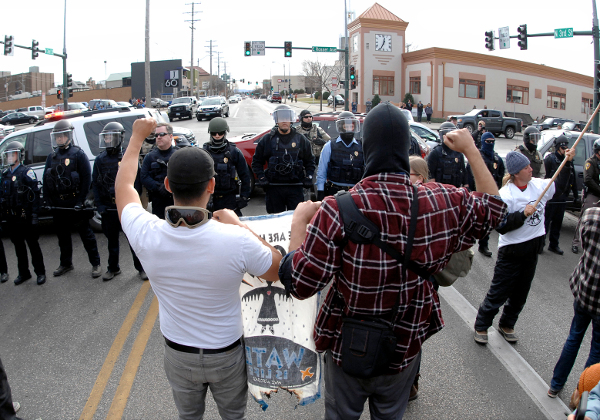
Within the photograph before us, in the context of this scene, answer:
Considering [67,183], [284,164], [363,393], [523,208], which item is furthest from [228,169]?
[363,393]

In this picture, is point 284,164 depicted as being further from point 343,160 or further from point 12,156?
point 12,156

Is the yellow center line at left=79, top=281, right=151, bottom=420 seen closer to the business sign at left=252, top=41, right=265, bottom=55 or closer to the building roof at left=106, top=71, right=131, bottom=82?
the business sign at left=252, top=41, right=265, bottom=55

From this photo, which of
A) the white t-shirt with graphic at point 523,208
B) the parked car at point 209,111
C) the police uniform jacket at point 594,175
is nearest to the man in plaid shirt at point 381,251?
the white t-shirt with graphic at point 523,208

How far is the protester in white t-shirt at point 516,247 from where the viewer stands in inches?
171

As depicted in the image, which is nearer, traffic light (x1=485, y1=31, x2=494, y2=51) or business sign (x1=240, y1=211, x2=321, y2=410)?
business sign (x1=240, y1=211, x2=321, y2=410)

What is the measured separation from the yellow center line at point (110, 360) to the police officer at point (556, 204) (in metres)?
6.51

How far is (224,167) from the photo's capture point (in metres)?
6.16

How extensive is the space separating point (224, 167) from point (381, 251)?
4.49 m

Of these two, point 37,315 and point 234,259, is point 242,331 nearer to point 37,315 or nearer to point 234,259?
point 234,259

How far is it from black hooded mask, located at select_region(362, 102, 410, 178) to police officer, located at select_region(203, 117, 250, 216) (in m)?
4.29

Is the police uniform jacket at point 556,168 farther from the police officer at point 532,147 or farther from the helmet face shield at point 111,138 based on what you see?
the helmet face shield at point 111,138

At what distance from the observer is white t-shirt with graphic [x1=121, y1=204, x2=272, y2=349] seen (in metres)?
2.10

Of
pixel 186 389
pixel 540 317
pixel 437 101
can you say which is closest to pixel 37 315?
pixel 186 389

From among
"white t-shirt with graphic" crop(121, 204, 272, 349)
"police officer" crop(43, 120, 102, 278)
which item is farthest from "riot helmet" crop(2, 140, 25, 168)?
"white t-shirt with graphic" crop(121, 204, 272, 349)
